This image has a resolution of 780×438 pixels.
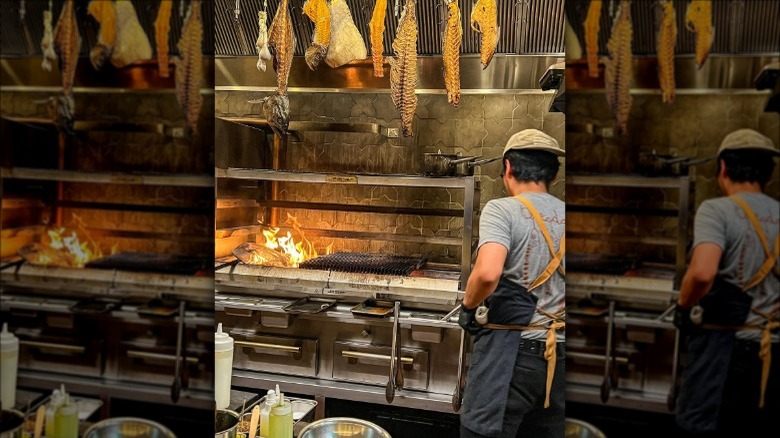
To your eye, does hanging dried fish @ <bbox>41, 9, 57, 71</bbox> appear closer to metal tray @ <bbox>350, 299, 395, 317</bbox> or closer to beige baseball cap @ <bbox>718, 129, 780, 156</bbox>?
metal tray @ <bbox>350, 299, 395, 317</bbox>

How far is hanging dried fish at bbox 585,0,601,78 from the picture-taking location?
119cm

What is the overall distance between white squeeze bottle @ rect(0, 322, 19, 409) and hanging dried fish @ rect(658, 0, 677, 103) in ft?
5.19

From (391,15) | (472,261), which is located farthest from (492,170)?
(391,15)

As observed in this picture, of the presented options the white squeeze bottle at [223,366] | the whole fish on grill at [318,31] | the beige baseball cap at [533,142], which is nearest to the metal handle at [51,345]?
the white squeeze bottle at [223,366]

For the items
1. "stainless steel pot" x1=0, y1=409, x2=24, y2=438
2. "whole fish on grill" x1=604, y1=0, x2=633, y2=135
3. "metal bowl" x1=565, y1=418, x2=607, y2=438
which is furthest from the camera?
"stainless steel pot" x1=0, y1=409, x2=24, y2=438

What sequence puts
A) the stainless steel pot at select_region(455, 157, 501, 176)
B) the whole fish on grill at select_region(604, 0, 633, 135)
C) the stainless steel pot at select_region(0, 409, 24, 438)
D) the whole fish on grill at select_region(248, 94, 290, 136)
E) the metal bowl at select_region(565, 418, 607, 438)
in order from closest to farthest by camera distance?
the whole fish on grill at select_region(604, 0, 633, 135)
the metal bowl at select_region(565, 418, 607, 438)
the stainless steel pot at select_region(0, 409, 24, 438)
the stainless steel pot at select_region(455, 157, 501, 176)
the whole fish on grill at select_region(248, 94, 290, 136)

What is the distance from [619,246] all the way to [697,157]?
22 centimetres

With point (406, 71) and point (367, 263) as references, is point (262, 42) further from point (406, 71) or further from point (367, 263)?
point (367, 263)

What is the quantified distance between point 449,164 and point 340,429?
0.80 m

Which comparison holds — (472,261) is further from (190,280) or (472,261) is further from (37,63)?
(37,63)

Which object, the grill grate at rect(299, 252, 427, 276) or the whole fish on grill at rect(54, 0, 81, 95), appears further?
the grill grate at rect(299, 252, 427, 276)

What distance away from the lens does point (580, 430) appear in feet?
4.26

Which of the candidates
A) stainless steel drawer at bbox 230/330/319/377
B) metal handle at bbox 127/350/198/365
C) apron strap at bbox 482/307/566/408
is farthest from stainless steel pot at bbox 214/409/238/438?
apron strap at bbox 482/307/566/408

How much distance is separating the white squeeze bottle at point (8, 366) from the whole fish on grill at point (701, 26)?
166 cm
